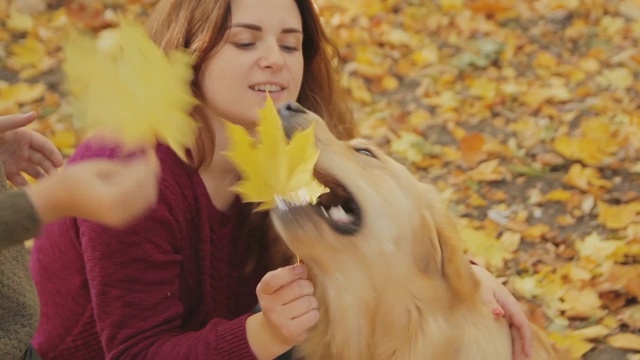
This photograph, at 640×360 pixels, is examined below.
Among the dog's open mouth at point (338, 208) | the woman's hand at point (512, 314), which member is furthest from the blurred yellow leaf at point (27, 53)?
the woman's hand at point (512, 314)

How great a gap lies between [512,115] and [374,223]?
2.64m

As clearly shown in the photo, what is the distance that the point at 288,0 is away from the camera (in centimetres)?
201

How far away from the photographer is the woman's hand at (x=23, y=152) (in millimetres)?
1763

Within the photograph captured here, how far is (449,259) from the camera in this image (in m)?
1.73

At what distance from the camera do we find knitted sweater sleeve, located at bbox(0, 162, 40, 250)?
1191 mm

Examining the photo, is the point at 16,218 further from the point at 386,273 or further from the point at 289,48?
the point at 289,48

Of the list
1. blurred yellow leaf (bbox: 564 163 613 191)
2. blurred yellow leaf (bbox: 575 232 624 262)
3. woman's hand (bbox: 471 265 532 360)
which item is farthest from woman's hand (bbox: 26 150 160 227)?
blurred yellow leaf (bbox: 564 163 613 191)

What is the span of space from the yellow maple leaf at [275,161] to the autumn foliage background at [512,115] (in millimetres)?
1530

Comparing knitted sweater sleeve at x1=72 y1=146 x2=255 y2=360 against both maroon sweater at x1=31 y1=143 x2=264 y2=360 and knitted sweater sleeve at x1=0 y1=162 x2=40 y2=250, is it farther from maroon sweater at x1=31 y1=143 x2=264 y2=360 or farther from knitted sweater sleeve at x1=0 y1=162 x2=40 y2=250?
knitted sweater sleeve at x1=0 y1=162 x2=40 y2=250

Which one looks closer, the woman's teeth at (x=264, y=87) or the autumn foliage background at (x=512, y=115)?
the woman's teeth at (x=264, y=87)

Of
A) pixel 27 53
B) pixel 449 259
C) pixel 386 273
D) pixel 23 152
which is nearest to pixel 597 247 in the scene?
pixel 449 259

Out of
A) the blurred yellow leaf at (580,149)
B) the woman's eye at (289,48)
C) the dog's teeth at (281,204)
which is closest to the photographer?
the dog's teeth at (281,204)

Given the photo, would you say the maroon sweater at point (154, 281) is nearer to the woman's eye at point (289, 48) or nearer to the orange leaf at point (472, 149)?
the woman's eye at point (289, 48)

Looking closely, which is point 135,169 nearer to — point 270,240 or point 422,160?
point 270,240
